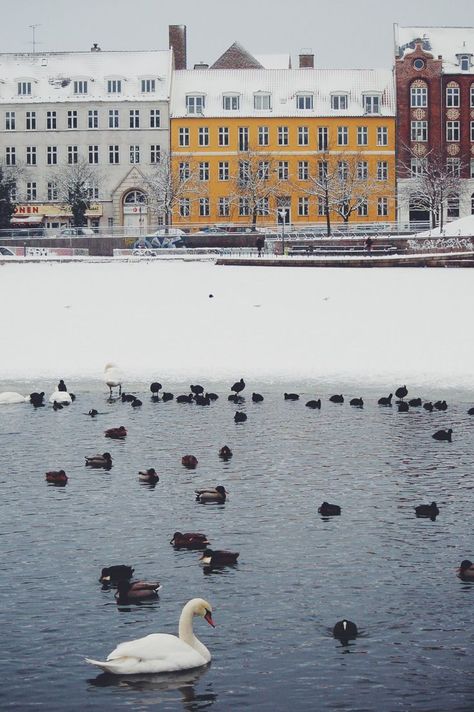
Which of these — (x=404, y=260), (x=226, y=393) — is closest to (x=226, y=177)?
(x=404, y=260)

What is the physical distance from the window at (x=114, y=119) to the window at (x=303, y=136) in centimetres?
1288

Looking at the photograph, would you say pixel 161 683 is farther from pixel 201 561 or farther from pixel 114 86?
pixel 114 86

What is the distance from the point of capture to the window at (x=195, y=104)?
104 m

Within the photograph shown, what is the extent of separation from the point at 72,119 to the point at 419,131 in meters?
24.4

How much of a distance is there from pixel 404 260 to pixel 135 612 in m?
47.6

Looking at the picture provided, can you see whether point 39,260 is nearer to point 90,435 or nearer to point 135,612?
point 90,435

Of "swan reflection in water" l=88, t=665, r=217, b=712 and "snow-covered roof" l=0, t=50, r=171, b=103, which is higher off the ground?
"snow-covered roof" l=0, t=50, r=171, b=103

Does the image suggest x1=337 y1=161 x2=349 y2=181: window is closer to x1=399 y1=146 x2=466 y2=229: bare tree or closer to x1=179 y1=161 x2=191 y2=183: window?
x1=399 y1=146 x2=466 y2=229: bare tree

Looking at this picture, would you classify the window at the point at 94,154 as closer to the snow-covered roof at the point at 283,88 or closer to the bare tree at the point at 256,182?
the snow-covered roof at the point at 283,88

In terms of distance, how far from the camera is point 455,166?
10119 cm

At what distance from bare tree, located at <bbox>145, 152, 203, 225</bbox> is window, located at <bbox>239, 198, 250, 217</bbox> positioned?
8.73 ft

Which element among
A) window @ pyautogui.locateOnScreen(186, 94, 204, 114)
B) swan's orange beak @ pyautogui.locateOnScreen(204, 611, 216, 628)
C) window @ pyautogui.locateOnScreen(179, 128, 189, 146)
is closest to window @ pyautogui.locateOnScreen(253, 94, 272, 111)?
window @ pyautogui.locateOnScreen(186, 94, 204, 114)

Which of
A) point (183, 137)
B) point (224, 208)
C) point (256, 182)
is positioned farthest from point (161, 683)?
point (183, 137)

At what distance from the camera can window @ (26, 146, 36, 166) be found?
106 metres
